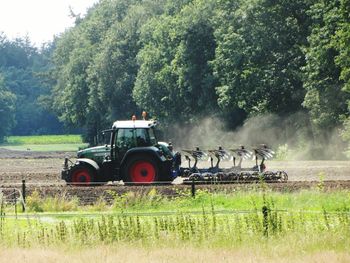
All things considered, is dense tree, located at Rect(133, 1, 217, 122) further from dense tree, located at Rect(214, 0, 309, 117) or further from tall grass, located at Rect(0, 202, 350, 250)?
tall grass, located at Rect(0, 202, 350, 250)

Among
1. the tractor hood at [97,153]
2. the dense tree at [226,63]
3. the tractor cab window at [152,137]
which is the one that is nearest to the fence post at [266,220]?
the tractor cab window at [152,137]

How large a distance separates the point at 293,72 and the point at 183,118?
24.3m

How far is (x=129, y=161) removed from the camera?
3897 centimetres

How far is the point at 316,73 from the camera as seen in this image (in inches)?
2662

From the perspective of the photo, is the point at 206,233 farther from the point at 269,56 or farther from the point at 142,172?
the point at 269,56

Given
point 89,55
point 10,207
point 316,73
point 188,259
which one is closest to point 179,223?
point 188,259

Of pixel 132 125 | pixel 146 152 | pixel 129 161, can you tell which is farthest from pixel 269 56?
pixel 129 161

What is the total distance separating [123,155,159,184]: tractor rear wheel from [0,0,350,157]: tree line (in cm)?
2492

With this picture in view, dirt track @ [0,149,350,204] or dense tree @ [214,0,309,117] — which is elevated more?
dense tree @ [214,0,309,117]

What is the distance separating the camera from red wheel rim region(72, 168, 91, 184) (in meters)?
39.8

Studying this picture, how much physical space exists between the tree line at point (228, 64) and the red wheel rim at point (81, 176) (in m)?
25.5

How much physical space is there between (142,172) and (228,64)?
4239 cm

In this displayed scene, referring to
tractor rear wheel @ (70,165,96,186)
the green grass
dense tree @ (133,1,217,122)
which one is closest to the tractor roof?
tractor rear wheel @ (70,165,96,186)

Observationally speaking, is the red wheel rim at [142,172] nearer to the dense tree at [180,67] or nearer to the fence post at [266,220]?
the fence post at [266,220]
